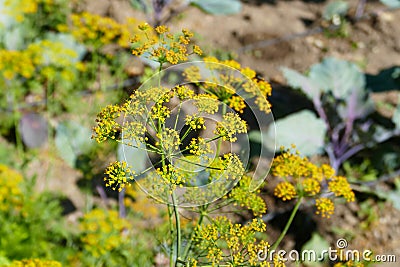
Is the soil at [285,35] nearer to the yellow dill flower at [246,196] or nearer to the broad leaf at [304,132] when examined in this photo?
the broad leaf at [304,132]

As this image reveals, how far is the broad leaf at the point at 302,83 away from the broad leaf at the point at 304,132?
180mm

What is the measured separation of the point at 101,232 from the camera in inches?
92.8

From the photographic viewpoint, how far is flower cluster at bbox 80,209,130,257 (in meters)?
2.25

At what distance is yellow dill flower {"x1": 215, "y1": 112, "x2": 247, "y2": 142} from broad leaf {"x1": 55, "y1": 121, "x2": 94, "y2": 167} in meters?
1.65

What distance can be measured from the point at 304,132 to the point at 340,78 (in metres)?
0.48

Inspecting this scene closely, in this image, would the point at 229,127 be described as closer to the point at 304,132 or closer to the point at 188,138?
the point at 188,138

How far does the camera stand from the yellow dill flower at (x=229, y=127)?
1.02 metres

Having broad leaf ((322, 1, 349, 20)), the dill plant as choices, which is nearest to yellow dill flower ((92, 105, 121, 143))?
the dill plant

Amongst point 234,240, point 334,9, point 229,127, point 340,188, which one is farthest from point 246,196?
point 334,9

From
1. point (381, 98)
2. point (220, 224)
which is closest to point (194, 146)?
point (220, 224)

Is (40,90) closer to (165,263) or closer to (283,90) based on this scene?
(283,90)

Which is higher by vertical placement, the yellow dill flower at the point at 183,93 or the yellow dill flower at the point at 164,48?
the yellow dill flower at the point at 164,48

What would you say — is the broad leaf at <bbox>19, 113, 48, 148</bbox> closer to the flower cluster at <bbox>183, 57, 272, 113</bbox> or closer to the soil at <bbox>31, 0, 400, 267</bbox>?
the soil at <bbox>31, 0, 400, 267</bbox>

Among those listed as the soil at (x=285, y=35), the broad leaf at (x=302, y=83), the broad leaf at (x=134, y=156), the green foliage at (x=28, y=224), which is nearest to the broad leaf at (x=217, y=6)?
the soil at (x=285, y=35)
